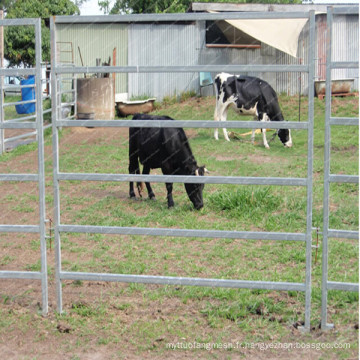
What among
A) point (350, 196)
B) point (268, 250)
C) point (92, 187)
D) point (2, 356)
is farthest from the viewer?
point (92, 187)

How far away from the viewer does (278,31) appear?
15.7 metres

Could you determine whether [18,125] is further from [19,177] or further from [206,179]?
[206,179]

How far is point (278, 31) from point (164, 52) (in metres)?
4.20

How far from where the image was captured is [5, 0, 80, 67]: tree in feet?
100

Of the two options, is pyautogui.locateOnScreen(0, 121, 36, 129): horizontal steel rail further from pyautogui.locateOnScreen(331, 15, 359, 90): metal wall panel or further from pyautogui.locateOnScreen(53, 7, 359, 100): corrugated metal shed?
pyautogui.locateOnScreen(331, 15, 359, 90): metal wall panel

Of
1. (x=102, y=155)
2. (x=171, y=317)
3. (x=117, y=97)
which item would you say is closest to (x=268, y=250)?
(x=171, y=317)

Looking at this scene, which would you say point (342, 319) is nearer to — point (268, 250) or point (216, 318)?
point (216, 318)

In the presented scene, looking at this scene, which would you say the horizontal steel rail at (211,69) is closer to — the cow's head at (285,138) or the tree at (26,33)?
the cow's head at (285,138)

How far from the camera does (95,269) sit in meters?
5.26

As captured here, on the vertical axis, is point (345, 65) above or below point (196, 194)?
above

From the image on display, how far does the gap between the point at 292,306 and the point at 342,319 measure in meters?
0.38

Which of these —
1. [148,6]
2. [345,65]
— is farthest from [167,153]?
[148,6]

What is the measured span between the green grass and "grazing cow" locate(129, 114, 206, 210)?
0.73ft

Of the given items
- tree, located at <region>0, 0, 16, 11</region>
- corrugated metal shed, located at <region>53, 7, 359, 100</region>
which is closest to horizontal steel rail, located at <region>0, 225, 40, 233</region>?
corrugated metal shed, located at <region>53, 7, 359, 100</region>
